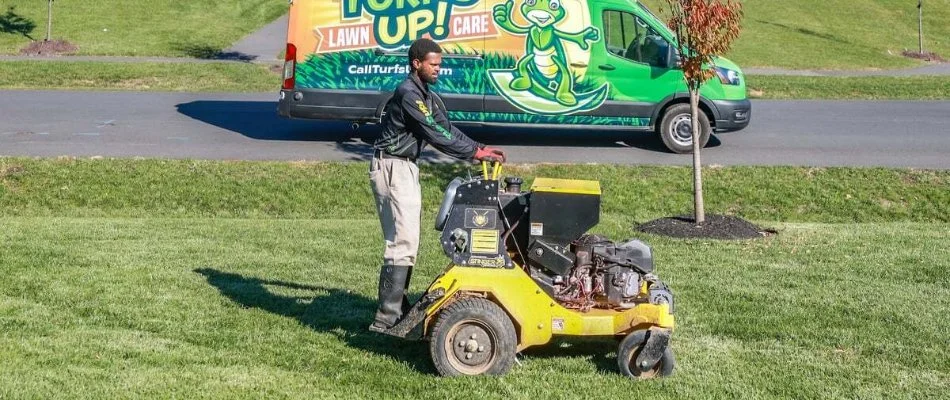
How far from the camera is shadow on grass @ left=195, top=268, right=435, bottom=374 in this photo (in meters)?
7.09

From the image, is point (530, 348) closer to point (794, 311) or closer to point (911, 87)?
point (794, 311)

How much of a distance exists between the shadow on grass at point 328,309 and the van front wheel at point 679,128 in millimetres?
8579

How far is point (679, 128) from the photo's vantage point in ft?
54.0

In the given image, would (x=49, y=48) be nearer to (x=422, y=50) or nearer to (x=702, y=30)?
(x=702, y=30)

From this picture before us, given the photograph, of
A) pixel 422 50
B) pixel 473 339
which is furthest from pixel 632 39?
pixel 473 339

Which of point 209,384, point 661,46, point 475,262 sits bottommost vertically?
point 209,384

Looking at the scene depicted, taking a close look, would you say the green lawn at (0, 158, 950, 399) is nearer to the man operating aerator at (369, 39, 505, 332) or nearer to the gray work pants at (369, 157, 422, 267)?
the man operating aerator at (369, 39, 505, 332)

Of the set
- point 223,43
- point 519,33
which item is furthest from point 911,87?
point 223,43

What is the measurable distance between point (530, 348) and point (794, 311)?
2106mm

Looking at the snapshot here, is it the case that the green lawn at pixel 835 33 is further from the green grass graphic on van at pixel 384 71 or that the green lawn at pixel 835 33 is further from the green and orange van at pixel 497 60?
the green grass graphic on van at pixel 384 71

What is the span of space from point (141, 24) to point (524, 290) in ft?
88.8

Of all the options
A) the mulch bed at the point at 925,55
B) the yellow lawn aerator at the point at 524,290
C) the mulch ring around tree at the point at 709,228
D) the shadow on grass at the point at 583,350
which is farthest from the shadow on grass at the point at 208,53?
the yellow lawn aerator at the point at 524,290

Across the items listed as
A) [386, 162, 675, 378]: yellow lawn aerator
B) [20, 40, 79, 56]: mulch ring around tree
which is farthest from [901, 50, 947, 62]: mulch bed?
[386, 162, 675, 378]: yellow lawn aerator

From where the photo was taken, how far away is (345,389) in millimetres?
6203
